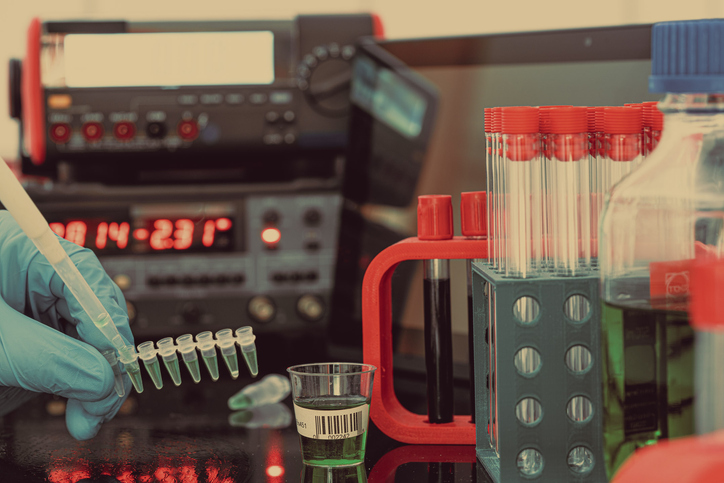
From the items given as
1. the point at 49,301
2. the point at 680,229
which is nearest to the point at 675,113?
the point at 680,229

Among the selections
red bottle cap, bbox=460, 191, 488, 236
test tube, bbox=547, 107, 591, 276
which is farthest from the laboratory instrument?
test tube, bbox=547, 107, 591, 276

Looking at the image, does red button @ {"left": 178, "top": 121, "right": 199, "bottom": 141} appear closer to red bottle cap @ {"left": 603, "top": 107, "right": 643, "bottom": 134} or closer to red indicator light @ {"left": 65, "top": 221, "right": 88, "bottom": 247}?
red indicator light @ {"left": 65, "top": 221, "right": 88, "bottom": 247}

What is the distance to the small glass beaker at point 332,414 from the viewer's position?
0.71 metres

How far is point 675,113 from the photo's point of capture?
0.55m

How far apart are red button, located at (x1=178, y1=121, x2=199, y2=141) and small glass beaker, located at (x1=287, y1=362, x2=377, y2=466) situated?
692 millimetres

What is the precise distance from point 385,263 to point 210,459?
291mm

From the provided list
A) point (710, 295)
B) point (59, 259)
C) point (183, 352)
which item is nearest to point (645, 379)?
point (710, 295)

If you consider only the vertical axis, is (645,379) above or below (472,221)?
below

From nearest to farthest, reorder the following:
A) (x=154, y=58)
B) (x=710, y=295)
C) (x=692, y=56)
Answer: (x=710, y=295) → (x=692, y=56) → (x=154, y=58)

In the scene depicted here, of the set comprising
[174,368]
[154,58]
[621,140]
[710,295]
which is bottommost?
[174,368]

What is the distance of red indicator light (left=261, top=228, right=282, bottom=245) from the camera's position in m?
1.32

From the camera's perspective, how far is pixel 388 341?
2.67 ft

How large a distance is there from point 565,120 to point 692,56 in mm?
156

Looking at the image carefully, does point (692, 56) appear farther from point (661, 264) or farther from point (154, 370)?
point (154, 370)
